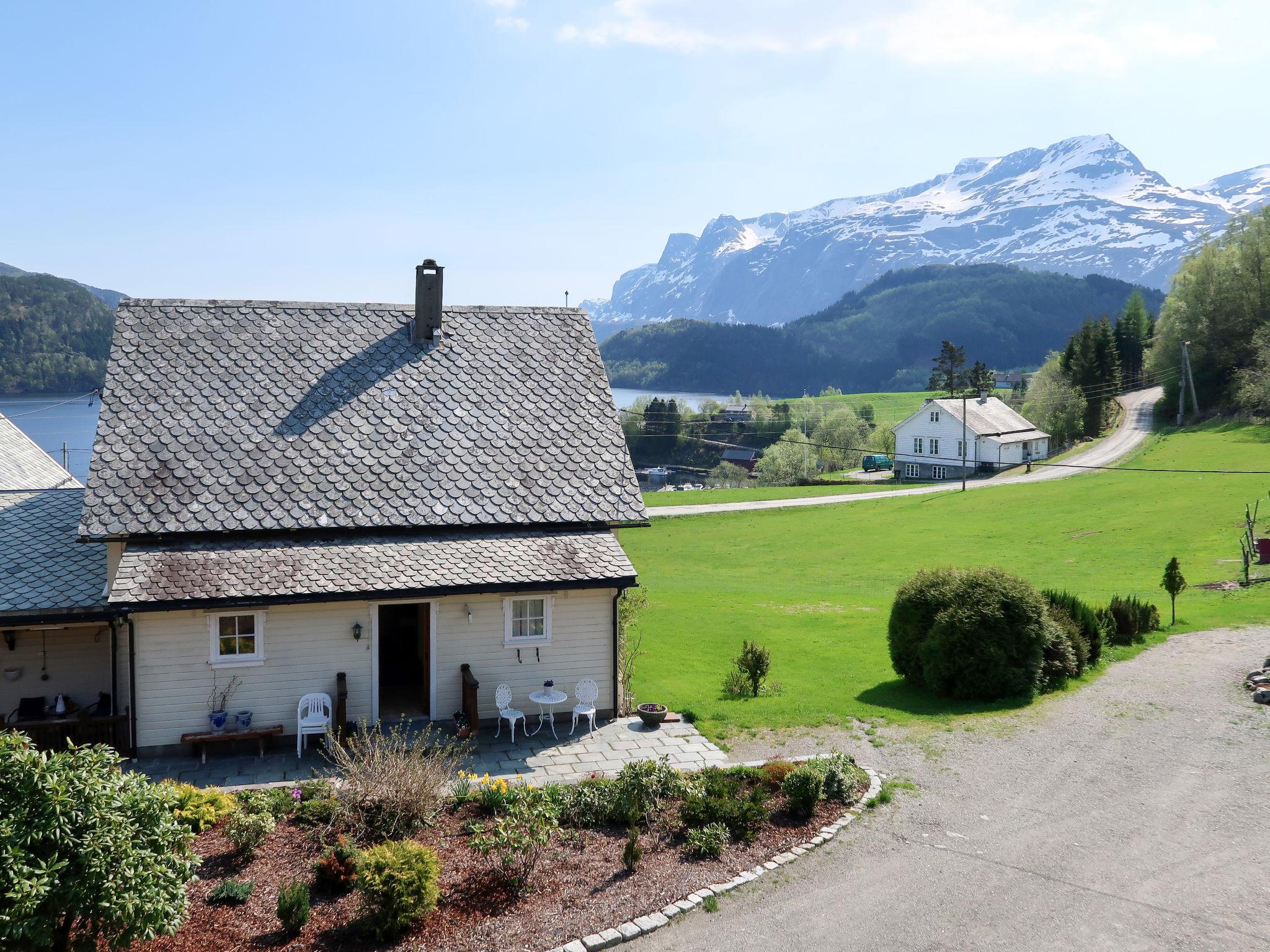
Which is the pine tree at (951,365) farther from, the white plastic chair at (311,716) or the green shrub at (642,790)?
the green shrub at (642,790)

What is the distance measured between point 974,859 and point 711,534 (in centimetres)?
3886

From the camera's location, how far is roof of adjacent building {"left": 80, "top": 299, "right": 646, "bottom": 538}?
653 inches

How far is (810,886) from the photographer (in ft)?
34.1

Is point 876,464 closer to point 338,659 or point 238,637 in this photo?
point 338,659

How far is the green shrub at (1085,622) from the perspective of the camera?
20.9 meters

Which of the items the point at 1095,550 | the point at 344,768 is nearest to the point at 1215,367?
the point at 1095,550

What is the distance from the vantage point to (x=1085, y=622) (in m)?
21.2

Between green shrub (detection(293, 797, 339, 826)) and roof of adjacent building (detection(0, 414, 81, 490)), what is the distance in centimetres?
1379

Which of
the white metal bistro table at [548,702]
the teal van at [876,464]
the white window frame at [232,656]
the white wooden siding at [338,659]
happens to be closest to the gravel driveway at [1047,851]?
the white metal bistro table at [548,702]

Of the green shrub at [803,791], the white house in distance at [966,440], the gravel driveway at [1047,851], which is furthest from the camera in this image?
the white house in distance at [966,440]

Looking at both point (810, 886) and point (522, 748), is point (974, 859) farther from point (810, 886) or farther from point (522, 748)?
point (522, 748)

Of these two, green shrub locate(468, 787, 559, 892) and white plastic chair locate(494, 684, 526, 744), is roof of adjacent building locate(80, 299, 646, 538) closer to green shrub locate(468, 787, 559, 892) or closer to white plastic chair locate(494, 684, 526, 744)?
white plastic chair locate(494, 684, 526, 744)

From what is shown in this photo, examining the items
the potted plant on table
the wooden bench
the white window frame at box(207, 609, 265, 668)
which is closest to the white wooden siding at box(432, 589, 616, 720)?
the wooden bench

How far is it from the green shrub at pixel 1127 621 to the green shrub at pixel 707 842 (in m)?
15.8
